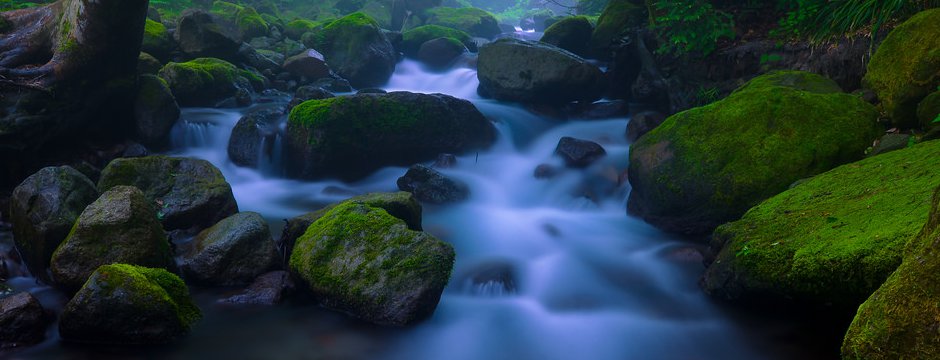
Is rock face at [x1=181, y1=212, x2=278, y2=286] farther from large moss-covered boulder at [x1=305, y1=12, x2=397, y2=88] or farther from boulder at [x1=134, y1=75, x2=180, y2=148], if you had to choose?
large moss-covered boulder at [x1=305, y1=12, x2=397, y2=88]

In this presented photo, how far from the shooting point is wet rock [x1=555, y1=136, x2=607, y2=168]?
10.0 m

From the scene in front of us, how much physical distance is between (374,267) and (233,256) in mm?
1698

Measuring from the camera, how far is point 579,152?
1012 cm

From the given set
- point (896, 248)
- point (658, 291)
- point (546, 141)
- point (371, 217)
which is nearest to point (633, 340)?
point (658, 291)

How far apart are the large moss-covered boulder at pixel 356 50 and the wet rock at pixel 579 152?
27.7 feet

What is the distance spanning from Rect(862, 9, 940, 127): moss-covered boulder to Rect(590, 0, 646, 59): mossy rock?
726 cm

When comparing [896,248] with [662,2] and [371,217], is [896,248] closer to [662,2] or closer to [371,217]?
[371,217]

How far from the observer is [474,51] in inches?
832

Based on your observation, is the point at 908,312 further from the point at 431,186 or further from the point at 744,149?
the point at 431,186

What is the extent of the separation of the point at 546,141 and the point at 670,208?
4.61m

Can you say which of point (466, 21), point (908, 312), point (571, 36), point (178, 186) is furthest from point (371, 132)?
point (466, 21)

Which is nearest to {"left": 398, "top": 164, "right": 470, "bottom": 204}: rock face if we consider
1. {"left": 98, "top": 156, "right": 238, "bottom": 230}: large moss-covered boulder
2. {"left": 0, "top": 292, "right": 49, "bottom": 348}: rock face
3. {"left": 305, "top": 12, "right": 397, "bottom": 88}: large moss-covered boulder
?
{"left": 98, "top": 156, "right": 238, "bottom": 230}: large moss-covered boulder

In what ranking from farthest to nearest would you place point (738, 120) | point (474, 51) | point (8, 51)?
point (474, 51), point (8, 51), point (738, 120)

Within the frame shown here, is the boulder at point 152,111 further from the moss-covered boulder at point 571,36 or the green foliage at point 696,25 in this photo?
the moss-covered boulder at point 571,36
